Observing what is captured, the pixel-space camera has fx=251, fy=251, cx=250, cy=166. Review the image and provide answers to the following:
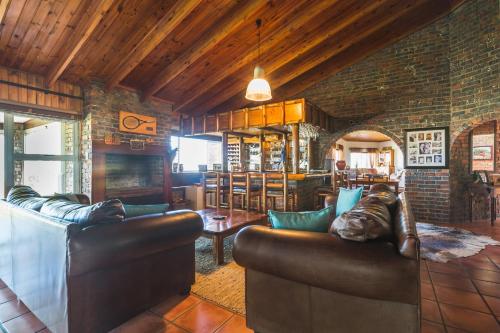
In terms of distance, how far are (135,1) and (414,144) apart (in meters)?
5.82

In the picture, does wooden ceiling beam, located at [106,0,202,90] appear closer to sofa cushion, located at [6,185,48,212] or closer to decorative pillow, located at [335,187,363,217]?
sofa cushion, located at [6,185,48,212]

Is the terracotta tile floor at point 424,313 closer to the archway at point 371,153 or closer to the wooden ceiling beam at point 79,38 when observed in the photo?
the wooden ceiling beam at point 79,38

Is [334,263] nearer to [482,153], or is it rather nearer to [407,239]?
[407,239]

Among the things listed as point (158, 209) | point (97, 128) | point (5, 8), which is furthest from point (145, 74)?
point (158, 209)

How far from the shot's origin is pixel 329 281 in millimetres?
1221

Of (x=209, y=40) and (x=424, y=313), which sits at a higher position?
(x=209, y=40)

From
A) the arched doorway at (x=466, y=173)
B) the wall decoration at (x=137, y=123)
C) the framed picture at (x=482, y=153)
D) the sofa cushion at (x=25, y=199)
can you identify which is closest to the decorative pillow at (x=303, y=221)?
the sofa cushion at (x=25, y=199)

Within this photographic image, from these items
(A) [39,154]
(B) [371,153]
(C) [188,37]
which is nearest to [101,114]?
(A) [39,154]

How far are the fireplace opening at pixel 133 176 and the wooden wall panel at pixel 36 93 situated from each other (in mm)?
1094

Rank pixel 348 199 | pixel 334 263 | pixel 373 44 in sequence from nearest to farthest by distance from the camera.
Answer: pixel 334 263 → pixel 348 199 → pixel 373 44

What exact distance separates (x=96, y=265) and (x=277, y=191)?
12.7 feet

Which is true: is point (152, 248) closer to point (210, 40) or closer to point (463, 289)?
point (463, 289)

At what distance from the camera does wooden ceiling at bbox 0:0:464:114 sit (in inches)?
132

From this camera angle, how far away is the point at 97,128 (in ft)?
15.1
